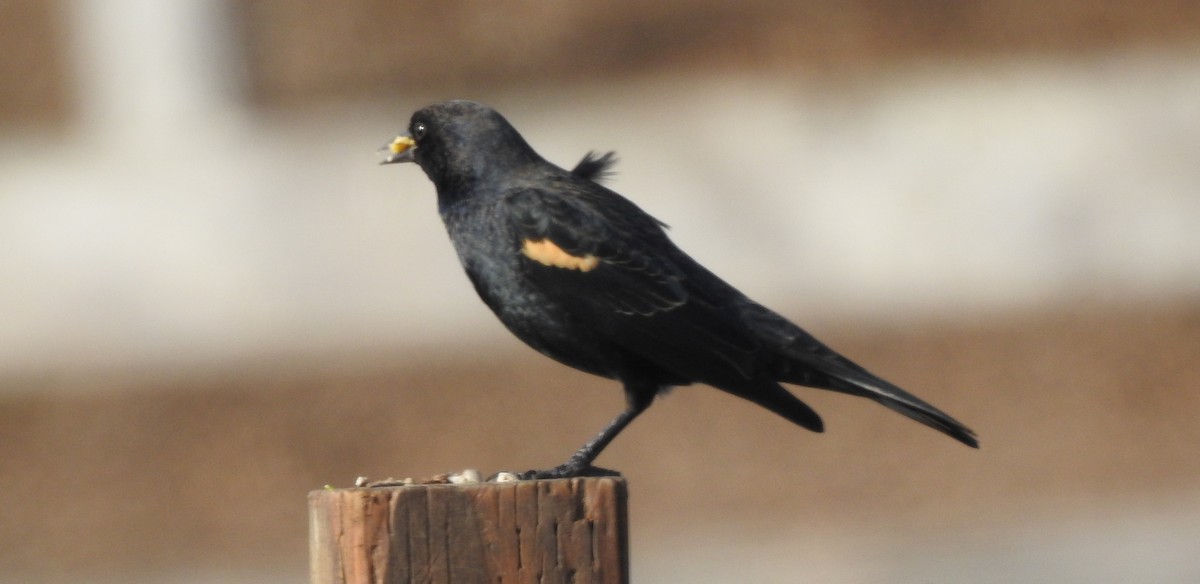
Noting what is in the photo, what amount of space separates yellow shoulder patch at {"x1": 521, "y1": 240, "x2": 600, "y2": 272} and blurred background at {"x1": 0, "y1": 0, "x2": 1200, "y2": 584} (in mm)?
3231

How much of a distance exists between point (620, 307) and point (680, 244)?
3355mm

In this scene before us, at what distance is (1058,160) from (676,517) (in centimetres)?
221

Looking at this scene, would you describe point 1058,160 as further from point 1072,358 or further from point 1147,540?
point 1147,540

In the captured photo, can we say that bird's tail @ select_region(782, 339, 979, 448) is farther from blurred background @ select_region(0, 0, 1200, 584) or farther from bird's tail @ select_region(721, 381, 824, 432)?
blurred background @ select_region(0, 0, 1200, 584)

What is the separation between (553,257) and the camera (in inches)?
176

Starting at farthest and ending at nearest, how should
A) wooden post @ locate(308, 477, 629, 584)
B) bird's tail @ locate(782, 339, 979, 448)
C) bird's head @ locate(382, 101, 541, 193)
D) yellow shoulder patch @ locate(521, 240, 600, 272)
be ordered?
bird's head @ locate(382, 101, 541, 193)
yellow shoulder patch @ locate(521, 240, 600, 272)
bird's tail @ locate(782, 339, 979, 448)
wooden post @ locate(308, 477, 629, 584)

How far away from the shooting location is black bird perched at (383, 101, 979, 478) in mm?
4418

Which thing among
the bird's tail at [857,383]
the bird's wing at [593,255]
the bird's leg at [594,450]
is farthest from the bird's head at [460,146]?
the bird's tail at [857,383]

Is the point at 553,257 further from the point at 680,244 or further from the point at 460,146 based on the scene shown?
the point at 680,244

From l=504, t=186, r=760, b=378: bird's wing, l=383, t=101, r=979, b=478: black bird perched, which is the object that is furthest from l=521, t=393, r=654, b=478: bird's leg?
l=504, t=186, r=760, b=378: bird's wing

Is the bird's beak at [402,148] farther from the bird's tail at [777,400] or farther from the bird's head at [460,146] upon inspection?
the bird's tail at [777,400]

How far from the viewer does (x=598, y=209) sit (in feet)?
15.2

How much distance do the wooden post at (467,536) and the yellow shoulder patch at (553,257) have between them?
4.23 ft

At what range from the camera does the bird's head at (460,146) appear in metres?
4.90
